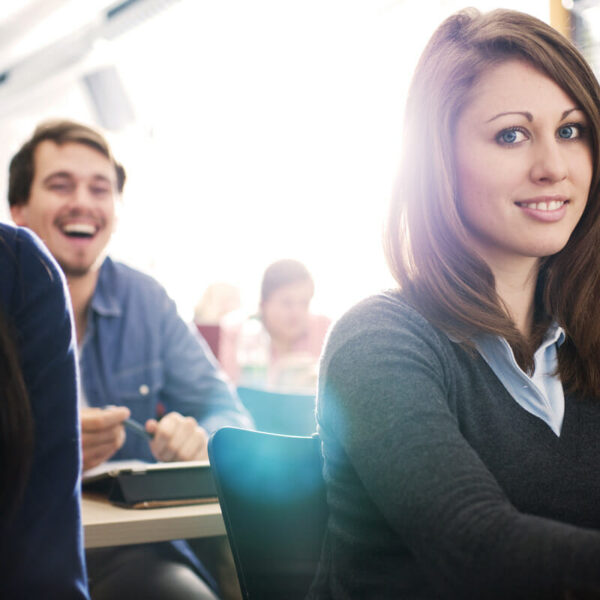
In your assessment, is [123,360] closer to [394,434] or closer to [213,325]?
[213,325]

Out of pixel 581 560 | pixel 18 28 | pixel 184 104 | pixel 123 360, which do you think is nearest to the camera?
pixel 581 560

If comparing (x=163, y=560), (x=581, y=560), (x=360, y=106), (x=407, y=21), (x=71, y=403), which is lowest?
(x=163, y=560)

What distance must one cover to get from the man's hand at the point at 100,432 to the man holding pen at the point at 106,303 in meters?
0.53

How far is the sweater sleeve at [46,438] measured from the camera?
0.75 metres

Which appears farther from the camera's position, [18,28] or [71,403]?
[18,28]

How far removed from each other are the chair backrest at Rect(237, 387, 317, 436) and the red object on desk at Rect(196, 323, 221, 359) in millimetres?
1044

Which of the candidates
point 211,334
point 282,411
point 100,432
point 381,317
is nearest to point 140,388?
point 282,411

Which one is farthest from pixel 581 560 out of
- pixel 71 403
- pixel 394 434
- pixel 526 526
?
pixel 71 403

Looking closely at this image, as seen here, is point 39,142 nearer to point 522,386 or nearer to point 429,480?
point 522,386

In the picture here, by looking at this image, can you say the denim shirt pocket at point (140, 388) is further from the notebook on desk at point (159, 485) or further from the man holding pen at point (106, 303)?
the notebook on desk at point (159, 485)

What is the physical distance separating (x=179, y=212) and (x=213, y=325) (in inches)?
217

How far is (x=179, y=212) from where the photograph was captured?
8625 mm

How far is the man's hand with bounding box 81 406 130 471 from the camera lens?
1.36 meters

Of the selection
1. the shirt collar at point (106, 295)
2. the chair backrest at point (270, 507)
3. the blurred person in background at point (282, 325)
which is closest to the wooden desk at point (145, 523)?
the chair backrest at point (270, 507)
